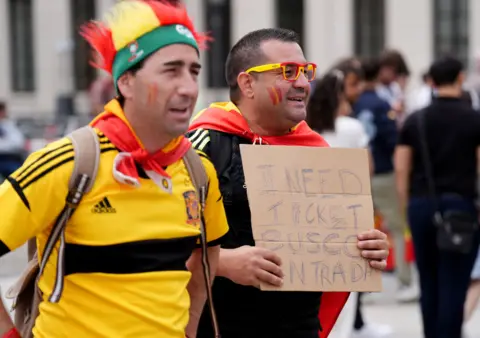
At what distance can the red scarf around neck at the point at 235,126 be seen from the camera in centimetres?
436

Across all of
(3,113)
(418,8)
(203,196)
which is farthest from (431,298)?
(418,8)

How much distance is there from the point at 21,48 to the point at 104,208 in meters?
40.6

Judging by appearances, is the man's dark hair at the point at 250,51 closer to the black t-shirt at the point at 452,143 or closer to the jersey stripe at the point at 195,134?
the jersey stripe at the point at 195,134

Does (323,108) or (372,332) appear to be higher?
(323,108)

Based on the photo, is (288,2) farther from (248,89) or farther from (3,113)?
(248,89)

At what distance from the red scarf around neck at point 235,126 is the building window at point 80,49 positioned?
36.8m

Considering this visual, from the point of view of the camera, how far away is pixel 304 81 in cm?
427

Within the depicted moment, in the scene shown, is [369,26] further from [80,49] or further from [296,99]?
[296,99]

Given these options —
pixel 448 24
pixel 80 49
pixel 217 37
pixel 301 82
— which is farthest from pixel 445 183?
pixel 80 49

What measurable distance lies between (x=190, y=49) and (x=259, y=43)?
870mm

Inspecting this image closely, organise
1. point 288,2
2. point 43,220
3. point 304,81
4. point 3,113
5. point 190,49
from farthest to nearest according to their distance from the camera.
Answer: point 288,2 → point 3,113 → point 304,81 → point 190,49 → point 43,220

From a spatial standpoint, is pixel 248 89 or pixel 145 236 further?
pixel 248 89

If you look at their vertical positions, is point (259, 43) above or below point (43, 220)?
above

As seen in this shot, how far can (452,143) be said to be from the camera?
772cm
